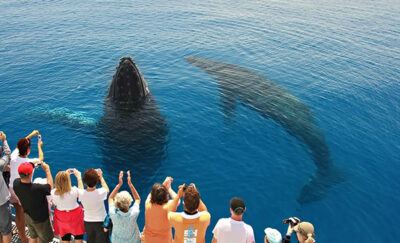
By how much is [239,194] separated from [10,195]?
8.55 m

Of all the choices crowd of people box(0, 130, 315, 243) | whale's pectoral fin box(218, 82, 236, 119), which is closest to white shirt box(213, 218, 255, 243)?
crowd of people box(0, 130, 315, 243)

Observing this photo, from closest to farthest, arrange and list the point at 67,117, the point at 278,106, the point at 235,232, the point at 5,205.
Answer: the point at 235,232, the point at 5,205, the point at 67,117, the point at 278,106

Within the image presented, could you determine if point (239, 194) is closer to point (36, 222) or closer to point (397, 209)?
point (397, 209)

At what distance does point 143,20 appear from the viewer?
39156 mm

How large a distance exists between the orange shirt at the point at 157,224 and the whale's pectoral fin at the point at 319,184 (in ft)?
25.4

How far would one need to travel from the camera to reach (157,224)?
23.6 feet

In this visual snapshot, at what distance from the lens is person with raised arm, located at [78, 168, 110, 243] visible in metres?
7.16

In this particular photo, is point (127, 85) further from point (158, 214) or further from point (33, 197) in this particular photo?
point (158, 214)

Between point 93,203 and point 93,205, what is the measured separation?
7 centimetres

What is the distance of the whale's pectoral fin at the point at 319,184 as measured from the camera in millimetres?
13423

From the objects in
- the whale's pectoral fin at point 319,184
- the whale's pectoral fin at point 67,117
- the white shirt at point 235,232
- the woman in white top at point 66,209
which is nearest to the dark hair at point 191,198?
the white shirt at point 235,232

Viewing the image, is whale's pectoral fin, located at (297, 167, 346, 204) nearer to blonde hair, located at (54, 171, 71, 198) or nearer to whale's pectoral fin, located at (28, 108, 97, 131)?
blonde hair, located at (54, 171, 71, 198)

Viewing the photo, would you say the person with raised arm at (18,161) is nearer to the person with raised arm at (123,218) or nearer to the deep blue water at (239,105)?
the person with raised arm at (123,218)

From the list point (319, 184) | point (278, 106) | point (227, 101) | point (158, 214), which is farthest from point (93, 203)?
point (278, 106)
